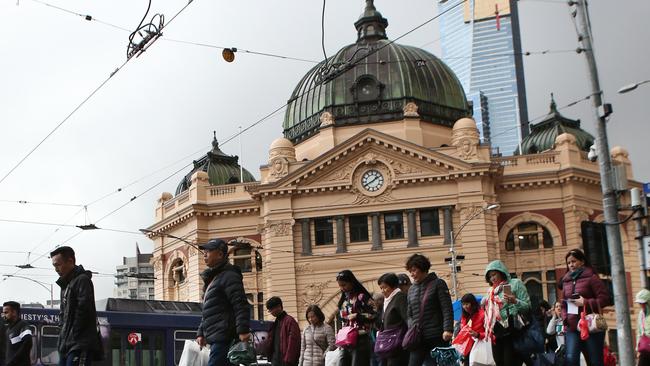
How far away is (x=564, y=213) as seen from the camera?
159 feet

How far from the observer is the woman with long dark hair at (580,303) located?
1184 centimetres

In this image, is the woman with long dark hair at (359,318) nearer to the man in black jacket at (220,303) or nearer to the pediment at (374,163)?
the man in black jacket at (220,303)

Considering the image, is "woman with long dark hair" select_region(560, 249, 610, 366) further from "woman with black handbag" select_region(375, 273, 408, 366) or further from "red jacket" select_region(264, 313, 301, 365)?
"red jacket" select_region(264, 313, 301, 365)

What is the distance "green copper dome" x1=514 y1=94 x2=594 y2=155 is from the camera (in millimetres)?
56125

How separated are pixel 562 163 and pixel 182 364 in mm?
38694

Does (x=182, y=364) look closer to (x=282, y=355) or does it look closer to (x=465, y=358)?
(x=282, y=355)

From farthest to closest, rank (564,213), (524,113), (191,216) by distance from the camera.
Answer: (524,113), (191,216), (564,213)

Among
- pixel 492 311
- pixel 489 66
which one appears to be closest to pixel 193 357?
pixel 492 311

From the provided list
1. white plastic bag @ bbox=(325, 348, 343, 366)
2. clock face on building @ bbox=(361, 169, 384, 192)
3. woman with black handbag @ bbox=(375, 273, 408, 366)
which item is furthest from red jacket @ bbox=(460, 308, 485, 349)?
clock face on building @ bbox=(361, 169, 384, 192)

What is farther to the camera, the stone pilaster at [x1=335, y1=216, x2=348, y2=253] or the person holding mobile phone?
the stone pilaster at [x1=335, y1=216, x2=348, y2=253]

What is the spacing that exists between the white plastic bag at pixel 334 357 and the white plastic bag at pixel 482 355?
2.54m

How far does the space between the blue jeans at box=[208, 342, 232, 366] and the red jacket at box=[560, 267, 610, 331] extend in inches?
173

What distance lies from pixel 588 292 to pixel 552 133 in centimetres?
4615

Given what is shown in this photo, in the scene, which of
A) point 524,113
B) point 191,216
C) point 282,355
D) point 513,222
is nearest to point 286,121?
point 191,216
